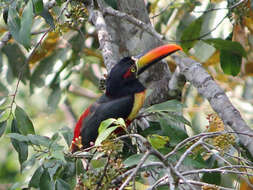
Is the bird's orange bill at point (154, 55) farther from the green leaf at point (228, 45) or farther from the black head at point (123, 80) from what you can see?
the green leaf at point (228, 45)

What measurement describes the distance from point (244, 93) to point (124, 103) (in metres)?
3.10

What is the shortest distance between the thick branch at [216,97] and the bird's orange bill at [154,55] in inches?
4.3

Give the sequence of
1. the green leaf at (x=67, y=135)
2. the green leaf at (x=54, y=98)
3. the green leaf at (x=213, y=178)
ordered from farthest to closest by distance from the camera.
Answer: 1. the green leaf at (x=54, y=98)
2. the green leaf at (x=67, y=135)
3. the green leaf at (x=213, y=178)

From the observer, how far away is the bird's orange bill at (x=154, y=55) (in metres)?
3.70

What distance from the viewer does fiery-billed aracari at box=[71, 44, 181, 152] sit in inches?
153

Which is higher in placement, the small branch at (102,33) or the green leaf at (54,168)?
the small branch at (102,33)

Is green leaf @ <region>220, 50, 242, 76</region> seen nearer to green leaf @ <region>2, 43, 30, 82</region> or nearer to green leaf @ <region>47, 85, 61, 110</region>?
green leaf @ <region>47, 85, 61, 110</region>

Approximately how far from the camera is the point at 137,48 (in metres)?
4.20

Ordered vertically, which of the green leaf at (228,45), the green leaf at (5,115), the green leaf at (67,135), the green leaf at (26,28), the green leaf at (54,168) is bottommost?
the green leaf at (67,135)

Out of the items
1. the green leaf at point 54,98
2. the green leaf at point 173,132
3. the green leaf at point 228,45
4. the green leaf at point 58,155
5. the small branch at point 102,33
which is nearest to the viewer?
the green leaf at point 58,155

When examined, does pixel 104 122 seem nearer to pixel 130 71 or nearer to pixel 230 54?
pixel 230 54

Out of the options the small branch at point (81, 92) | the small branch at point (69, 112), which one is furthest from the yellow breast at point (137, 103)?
the small branch at point (69, 112)

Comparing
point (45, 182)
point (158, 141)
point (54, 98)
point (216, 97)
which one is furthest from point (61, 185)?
point (54, 98)

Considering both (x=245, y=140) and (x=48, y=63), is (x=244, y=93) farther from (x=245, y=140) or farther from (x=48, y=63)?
(x=245, y=140)
